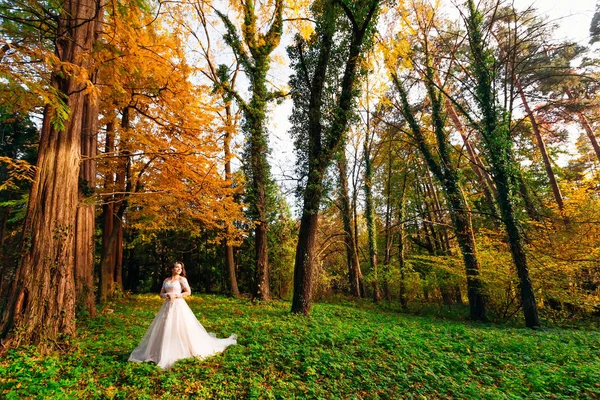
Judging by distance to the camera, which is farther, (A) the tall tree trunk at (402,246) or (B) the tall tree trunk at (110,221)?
(A) the tall tree trunk at (402,246)

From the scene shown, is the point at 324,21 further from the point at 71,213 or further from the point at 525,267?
the point at 525,267

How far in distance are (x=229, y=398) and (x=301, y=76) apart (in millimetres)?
8928

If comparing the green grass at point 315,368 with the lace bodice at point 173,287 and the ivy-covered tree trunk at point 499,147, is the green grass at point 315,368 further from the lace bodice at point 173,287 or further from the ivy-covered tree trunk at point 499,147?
the ivy-covered tree trunk at point 499,147

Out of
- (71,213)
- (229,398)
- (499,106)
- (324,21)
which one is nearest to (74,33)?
(71,213)

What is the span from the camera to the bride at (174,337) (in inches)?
163

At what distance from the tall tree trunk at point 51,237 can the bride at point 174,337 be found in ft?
4.34

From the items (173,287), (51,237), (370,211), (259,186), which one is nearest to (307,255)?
(173,287)

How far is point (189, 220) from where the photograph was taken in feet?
33.2

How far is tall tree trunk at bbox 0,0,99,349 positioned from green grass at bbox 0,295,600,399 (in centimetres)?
39

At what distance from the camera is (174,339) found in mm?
4305

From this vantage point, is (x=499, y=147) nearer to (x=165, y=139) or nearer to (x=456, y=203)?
(x=456, y=203)

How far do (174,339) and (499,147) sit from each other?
10.6 meters

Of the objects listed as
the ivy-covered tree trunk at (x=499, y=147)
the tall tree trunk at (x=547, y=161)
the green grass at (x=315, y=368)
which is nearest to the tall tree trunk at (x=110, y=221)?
the green grass at (x=315, y=368)

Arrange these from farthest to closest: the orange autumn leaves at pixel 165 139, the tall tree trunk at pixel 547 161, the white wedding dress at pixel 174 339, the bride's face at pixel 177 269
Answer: the tall tree trunk at pixel 547 161
the orange autumn leaves at pixel 165 139
the bride's face at pixel 177 269
the white wedding dress at pixel 174 339
